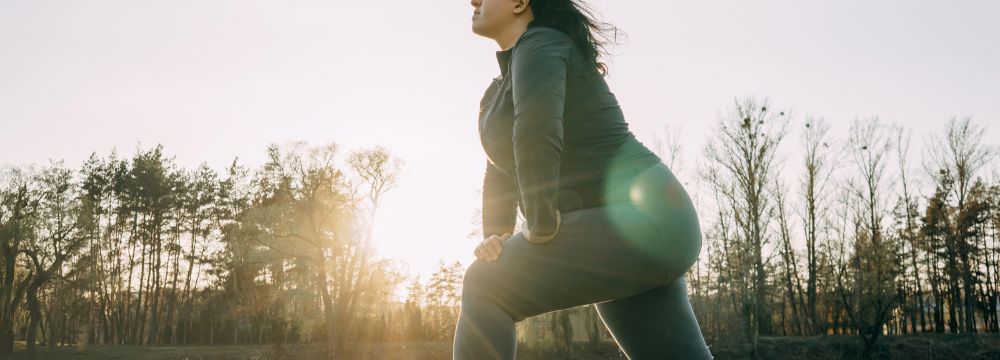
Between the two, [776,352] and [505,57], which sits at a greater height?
[505,57]

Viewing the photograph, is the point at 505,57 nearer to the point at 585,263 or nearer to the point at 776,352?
the point at 585,263

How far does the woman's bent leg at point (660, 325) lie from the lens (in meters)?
1.25

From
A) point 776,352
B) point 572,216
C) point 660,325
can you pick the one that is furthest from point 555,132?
point 776,352

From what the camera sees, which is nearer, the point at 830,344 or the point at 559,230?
the point at 559,230

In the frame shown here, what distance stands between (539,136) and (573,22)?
15.7 inches

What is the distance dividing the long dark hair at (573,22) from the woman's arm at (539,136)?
0.64 ft

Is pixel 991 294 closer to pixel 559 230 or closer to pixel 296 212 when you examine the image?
pixel 296 212

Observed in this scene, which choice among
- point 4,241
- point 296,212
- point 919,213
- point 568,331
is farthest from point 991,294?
point 4,241

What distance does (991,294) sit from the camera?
3134cm

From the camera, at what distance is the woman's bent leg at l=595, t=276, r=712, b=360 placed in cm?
125

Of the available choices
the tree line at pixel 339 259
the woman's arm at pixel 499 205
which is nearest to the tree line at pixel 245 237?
the tree line at pixel 339 259

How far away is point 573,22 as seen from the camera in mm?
Answer: 1288

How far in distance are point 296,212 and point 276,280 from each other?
10.5 ft

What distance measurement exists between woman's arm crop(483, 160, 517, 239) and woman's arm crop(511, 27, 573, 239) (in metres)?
0.35
